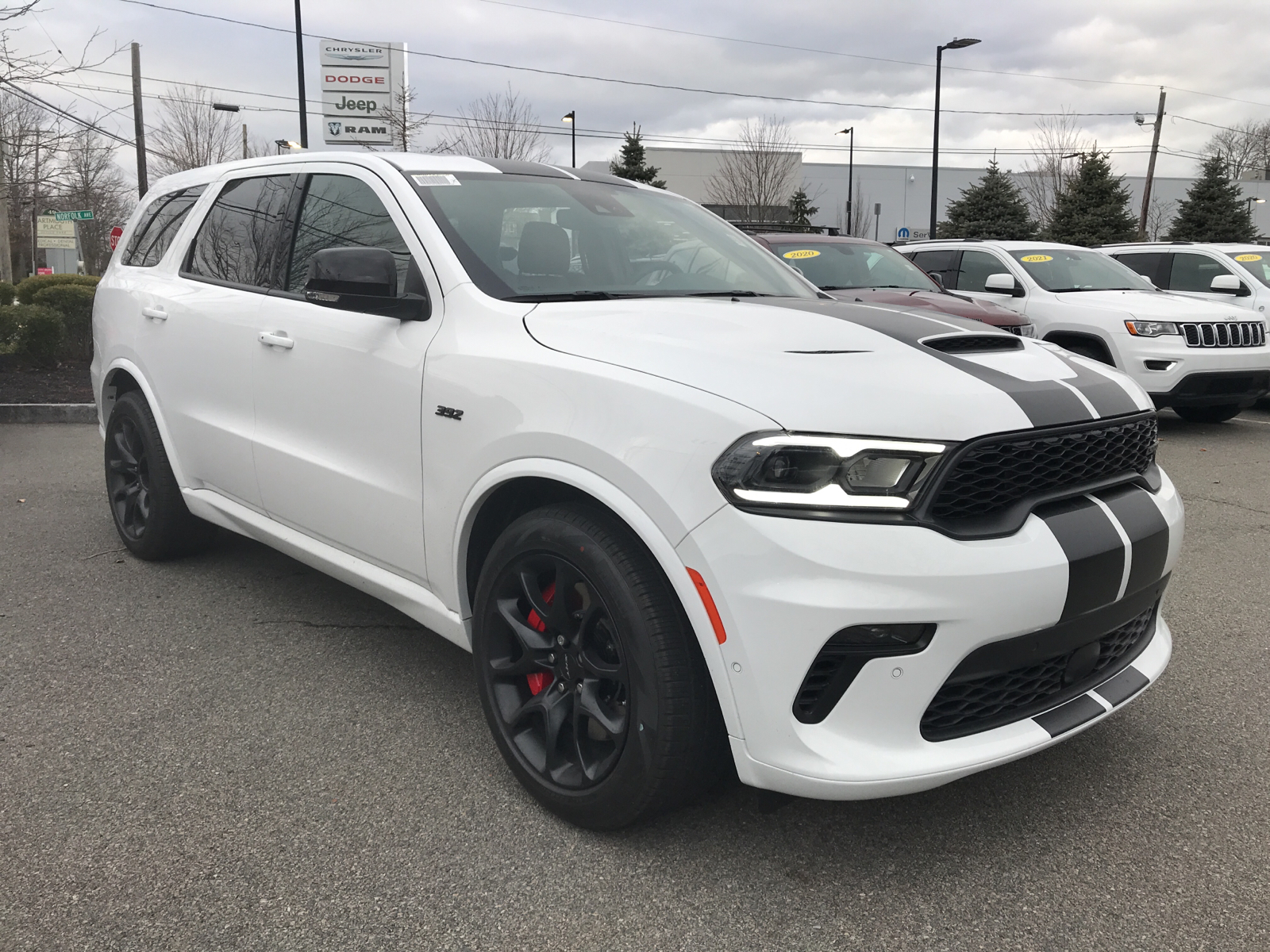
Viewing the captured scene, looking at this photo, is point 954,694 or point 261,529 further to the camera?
point 261,529

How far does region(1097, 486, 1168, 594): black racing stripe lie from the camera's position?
91.9 inches

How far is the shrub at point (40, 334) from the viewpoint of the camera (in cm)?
1088

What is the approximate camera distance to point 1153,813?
103 inches

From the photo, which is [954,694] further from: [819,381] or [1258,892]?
[1258,892]

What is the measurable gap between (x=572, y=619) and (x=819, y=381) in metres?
0.86

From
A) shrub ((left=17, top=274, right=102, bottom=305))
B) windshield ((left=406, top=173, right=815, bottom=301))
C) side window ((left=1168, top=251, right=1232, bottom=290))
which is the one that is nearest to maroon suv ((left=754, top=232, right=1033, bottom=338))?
side window ((left=1168, top=251, right=1232, bottom=290))

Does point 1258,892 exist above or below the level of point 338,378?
below

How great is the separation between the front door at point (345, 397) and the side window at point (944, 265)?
27.3 ft

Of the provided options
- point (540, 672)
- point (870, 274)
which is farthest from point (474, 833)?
point (870, 274)

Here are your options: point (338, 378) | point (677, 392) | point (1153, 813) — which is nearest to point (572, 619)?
point (677, 392)

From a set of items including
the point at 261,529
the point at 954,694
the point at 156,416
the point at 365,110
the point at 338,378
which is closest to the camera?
the point at 954,694

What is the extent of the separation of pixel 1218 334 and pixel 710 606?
8.50 m

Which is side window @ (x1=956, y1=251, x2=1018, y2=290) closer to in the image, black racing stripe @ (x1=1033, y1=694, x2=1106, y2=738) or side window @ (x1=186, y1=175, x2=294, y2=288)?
side window @ (x1=186, y1=175, x2=294, y2=288)

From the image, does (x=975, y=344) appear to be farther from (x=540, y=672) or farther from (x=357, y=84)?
(x=357, y=84)
